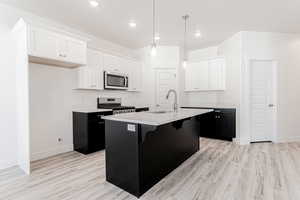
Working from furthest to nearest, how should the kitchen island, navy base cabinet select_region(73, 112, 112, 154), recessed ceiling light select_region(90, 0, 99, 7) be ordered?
1. navy base cabinet select_region(73, 112, 112, 154)
2. recessed ceiling light select_region(90, 0, 99, 7)
3. the kitchen island

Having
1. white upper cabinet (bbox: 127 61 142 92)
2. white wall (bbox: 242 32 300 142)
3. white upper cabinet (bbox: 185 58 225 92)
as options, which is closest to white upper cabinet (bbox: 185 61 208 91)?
white upper cabinet (bbox: 185 58 225 92)

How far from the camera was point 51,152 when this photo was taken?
133 inches

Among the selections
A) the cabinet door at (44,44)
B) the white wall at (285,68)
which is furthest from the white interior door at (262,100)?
the cabinet door at (44,44)

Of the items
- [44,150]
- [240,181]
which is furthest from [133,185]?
[44,150]

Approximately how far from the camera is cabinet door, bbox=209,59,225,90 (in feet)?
15.3

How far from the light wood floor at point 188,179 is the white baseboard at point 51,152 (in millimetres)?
178

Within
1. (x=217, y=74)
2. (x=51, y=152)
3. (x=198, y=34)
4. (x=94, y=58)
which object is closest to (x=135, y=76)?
(x=94, y=58)

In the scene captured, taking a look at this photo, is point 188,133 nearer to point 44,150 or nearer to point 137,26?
point 137,26

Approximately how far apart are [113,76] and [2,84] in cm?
Answer: 215

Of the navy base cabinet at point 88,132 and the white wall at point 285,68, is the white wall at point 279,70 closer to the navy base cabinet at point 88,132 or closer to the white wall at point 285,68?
the white wall at point 285,68

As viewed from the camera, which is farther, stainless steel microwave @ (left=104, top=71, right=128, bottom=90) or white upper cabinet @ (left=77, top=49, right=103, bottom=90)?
stainless steel microwave @ (left=104, top=71, right=128, bottom=90)

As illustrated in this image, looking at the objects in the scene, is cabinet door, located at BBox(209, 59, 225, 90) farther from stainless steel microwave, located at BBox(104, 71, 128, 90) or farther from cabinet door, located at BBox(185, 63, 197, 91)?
stainless steel microwave, located at BBox(104, 71, 128, 90)

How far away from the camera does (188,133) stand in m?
3.19

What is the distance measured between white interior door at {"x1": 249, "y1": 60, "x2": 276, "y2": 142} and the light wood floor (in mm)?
892
